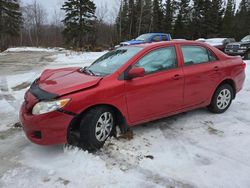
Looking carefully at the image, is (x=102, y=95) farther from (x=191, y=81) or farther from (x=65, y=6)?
(x=65, y=6)

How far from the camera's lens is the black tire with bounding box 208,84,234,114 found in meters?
5.06

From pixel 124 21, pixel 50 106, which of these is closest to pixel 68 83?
pixel 50 106

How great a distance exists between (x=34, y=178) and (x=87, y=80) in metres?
1.47

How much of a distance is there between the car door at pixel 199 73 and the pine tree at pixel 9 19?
106 ft

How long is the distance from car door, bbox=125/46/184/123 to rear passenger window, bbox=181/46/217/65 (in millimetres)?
273

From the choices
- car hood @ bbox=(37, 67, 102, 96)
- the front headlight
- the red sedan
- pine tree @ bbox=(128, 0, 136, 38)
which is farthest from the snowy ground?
pine tree @ bbox=(128, 0, 136, 38)

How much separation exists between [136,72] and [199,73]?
1489 millimetres

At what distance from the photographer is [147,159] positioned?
3.47 meters

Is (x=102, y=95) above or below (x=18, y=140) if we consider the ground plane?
above

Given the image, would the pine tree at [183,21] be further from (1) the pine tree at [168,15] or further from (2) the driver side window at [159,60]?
(2) the driver side window at [159,60]

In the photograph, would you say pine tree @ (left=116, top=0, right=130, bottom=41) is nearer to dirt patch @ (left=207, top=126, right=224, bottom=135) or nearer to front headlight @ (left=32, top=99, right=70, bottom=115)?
dirt patch @ (left=207, top=126, right=224, bottom=135)

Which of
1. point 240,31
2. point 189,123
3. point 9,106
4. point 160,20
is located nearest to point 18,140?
point 9,106

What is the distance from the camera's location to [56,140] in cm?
337

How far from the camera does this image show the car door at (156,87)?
3877mm
